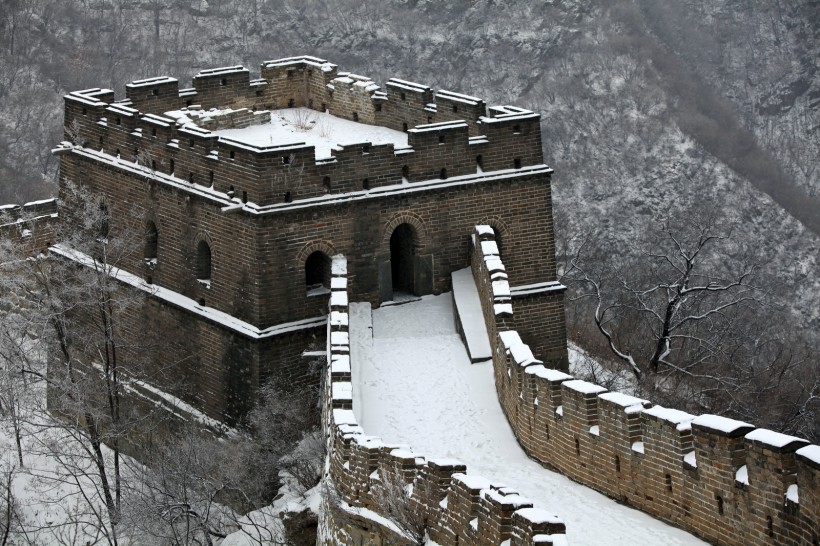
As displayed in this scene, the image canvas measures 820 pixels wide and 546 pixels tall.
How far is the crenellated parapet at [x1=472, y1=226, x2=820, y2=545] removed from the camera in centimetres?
1827

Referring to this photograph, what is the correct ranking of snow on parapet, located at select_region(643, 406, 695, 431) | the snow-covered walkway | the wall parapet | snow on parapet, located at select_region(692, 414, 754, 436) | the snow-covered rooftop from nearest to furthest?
the wall parapet < snow on parapet, located at select_region(692, 414, 754, 436) < snow on parapet, located at select_region(643, 406, 695, 431) < the snow-covered walkway < the snow-covered rooftop

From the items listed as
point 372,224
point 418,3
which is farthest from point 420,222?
point 418,3

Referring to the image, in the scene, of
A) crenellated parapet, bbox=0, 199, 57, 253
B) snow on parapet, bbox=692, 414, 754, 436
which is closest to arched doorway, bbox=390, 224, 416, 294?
crenellated parapet, bbox=0, 199, 57, 253

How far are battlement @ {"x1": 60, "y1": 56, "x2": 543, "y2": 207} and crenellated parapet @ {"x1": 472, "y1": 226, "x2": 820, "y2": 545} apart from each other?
6.83 m

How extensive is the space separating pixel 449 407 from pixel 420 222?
5821 mm

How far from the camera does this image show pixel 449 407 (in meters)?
28.3

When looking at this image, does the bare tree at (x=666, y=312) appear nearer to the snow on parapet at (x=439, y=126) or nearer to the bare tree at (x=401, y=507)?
the snow on parapet at (x=439, y=126)

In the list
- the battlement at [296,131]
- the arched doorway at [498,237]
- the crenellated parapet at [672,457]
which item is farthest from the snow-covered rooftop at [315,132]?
the crenellated parapet at [672,457]

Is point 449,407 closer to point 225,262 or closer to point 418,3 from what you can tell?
point 225,262

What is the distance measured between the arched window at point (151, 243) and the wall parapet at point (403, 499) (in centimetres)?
861

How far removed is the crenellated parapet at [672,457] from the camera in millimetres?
18266

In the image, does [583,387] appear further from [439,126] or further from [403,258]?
[403,258]

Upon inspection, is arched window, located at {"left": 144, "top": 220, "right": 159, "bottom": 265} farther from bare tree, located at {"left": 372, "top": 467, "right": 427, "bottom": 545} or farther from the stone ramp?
bare tree, located at {"left": 372, "top": 467, "right": 427, "bottom": 545}

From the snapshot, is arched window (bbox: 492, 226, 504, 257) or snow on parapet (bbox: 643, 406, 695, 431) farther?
arched window (bbox: 492, 226, 504, 257)
